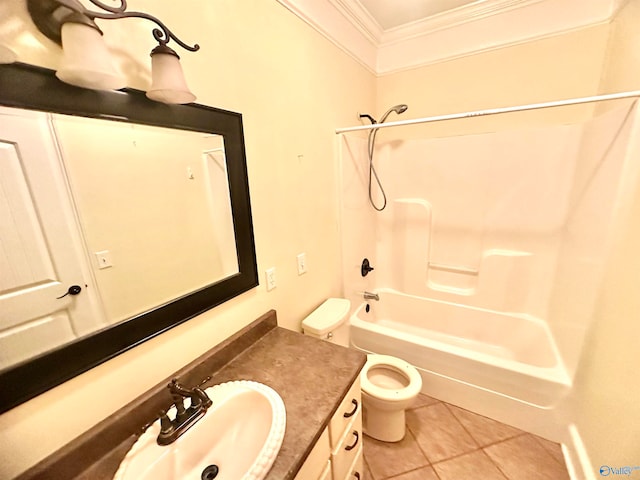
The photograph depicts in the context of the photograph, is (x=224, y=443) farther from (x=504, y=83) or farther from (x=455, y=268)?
(x=504, y=83)

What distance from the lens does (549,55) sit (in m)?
1.71

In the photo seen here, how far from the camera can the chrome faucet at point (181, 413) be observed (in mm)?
732

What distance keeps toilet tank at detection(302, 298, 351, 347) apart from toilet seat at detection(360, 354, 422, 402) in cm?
24

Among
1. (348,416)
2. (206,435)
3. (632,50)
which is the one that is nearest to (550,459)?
(348,416)

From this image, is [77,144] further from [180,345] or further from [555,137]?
[555,137]

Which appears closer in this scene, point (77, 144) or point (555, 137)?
point (77, 144)

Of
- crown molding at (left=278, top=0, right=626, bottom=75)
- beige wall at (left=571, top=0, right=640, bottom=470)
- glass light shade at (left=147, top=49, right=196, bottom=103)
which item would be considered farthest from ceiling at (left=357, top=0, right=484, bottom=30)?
glass light shade at (left=147, top=49, right=196, bottom=103)

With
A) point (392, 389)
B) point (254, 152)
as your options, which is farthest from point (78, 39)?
point (392, 389)

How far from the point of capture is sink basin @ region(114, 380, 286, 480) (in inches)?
26.6

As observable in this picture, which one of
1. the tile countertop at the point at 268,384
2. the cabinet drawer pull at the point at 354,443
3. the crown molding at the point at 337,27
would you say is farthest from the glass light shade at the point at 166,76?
the cabinet drawer pull at the point at 354,443

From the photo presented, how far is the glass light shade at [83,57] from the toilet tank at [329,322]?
1297 millimetres

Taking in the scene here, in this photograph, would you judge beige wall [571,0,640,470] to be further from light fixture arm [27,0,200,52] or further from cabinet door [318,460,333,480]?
light fixture arm [27,0,200,52]

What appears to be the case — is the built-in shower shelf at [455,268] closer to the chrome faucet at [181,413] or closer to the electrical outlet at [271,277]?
the electrical outlet at [271,277]

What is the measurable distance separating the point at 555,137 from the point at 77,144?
2.59 m
